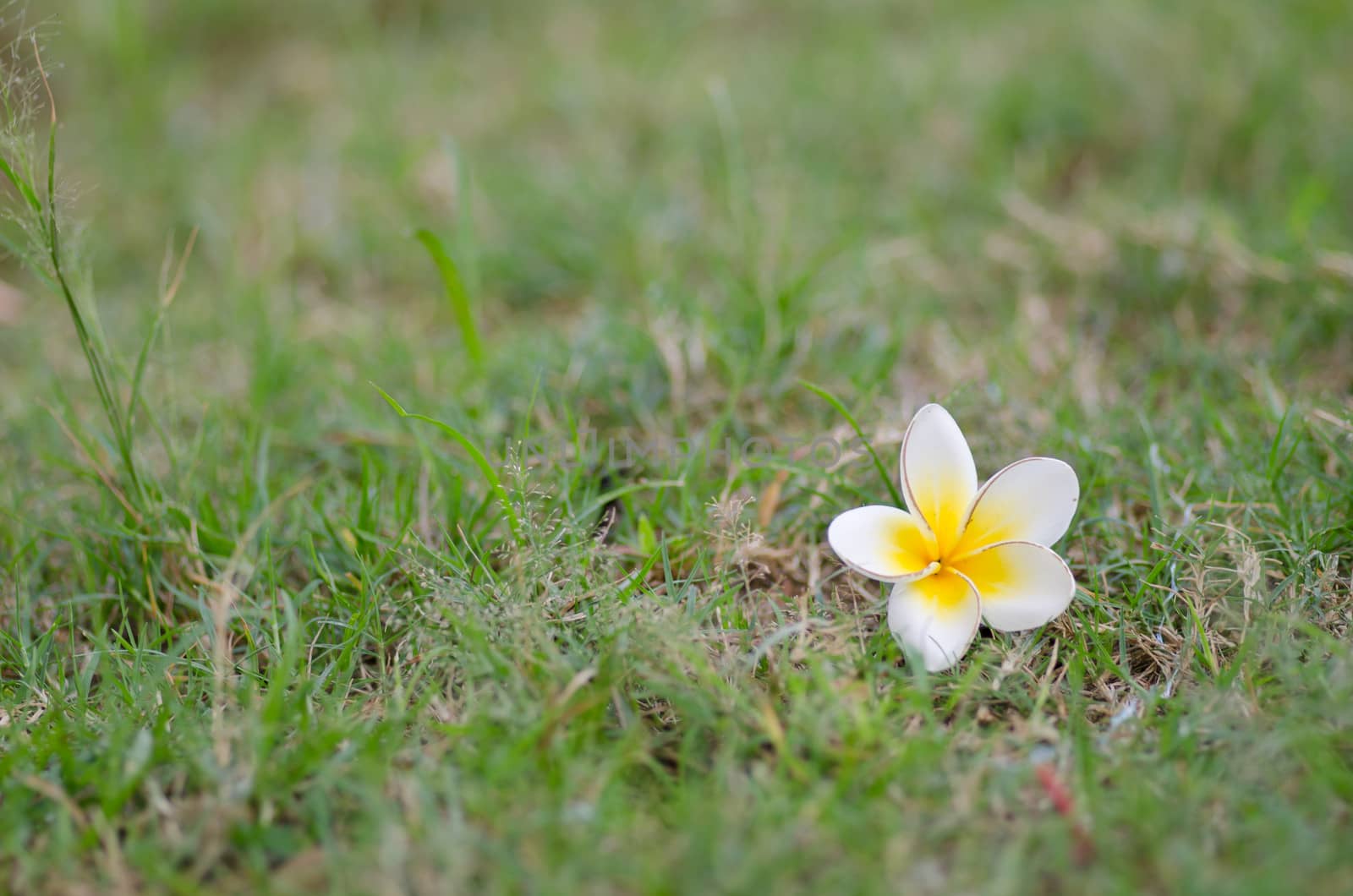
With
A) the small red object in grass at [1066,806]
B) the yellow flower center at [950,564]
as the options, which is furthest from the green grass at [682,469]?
the yellow flower center at [950,564]

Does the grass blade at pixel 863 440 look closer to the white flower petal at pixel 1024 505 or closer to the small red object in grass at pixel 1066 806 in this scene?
the white flower petal at pixel 1024 505

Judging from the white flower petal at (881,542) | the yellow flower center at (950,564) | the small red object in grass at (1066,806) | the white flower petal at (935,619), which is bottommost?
the small red object in grass at (1066,806)

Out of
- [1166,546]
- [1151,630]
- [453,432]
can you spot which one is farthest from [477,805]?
[1166,546]

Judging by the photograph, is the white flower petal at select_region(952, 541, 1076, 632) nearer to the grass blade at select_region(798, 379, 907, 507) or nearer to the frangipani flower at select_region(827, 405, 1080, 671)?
the frangipani flower at select_region(827, 405, 1080, 671)

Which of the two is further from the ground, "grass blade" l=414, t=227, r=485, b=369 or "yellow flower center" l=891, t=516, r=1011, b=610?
"grass blade" l=414, t=227, r=485, b=369

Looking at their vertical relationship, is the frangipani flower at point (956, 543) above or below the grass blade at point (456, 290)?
below

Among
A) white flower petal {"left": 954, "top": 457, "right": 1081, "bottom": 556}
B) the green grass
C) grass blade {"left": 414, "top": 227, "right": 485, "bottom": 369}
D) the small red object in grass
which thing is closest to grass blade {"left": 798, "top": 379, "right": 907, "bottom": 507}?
the green grass

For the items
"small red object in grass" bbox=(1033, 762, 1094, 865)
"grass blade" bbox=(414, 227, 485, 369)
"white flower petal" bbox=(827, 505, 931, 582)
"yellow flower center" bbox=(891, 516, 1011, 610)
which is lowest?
"small red object in grass" bbox=(1033, 762, 1094, 865)
